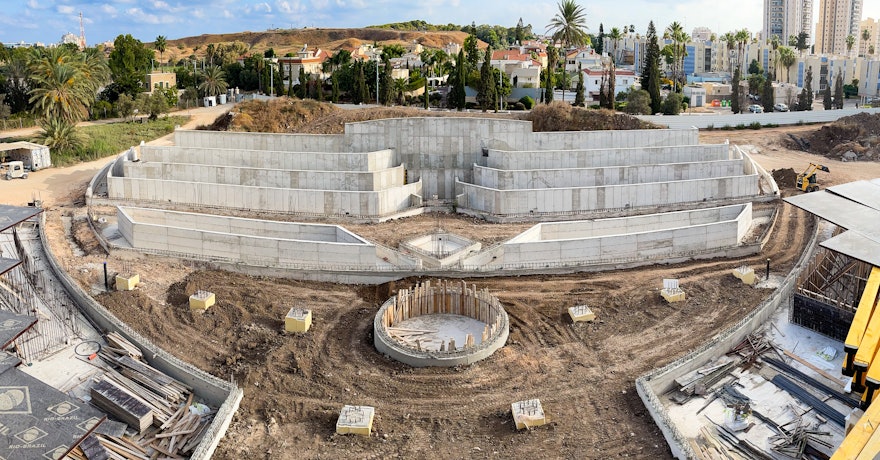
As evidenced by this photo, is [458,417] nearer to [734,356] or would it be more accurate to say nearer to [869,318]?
[734,356]

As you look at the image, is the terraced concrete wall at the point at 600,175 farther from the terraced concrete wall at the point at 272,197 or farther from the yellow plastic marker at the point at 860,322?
the yellow plastic marker at the point at 860,322

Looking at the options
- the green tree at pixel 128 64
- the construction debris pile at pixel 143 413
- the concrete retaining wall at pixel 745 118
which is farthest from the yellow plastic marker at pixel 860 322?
the green tree at pixel 128 64

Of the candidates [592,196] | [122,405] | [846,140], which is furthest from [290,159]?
[846,140]

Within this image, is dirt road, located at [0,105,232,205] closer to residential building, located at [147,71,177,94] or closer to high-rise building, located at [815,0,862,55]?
residential building, located at [147,71,177,94]

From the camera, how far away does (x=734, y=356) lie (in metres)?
20.5

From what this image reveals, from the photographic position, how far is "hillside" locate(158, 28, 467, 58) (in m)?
139

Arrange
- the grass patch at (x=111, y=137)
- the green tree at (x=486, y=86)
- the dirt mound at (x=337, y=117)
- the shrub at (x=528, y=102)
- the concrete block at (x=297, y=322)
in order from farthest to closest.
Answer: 1. the shrub at (x=528, y=102)
2. the green tree at (x=486, y=86)
3. the dirt mound at (x=337, y=117)
4. the grass patch at (x=111, y=137)
5. the concrete block at (x=297, y=322)

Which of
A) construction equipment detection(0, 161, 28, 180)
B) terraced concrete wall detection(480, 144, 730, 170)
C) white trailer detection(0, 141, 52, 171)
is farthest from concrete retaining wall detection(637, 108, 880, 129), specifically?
construction equipment detection(0, 161, 28, 180)

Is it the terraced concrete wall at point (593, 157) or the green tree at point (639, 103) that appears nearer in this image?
the terraced concrete wall at point (593, 157)

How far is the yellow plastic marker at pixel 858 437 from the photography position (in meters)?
14.3

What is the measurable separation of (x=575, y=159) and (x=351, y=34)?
120877 millimetres

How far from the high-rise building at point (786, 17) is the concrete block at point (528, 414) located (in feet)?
589

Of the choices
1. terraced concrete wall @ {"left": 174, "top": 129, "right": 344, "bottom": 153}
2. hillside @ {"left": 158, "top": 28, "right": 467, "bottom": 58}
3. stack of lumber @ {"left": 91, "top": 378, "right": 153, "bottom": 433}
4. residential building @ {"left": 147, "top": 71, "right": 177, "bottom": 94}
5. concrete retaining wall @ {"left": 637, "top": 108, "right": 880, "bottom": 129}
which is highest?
hillside @ {"left": 158, "top": 28, "right": 467, "bottom": 58}

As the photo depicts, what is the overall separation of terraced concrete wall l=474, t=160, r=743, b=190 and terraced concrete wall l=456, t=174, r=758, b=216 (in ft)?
3.58
